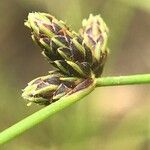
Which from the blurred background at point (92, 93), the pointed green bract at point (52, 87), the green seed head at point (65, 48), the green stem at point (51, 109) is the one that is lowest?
the green stem at point (51, 109)

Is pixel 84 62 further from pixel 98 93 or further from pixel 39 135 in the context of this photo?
pixel 98 93

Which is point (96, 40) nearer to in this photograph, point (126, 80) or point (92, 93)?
point (126, 80)

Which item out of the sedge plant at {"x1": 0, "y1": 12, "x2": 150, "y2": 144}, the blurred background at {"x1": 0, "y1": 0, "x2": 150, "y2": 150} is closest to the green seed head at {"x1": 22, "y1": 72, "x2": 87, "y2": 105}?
the sedge plant at {"x1": 0, "y1": 12, "x2": 150, "y2": 144}

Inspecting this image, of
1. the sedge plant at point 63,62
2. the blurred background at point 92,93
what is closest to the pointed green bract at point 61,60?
the sedge plant at point 63,62

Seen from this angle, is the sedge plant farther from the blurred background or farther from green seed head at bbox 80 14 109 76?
the blurred background

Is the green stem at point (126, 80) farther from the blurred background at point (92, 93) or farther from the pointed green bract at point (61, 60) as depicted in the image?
the blurred background at point (92, 93)
